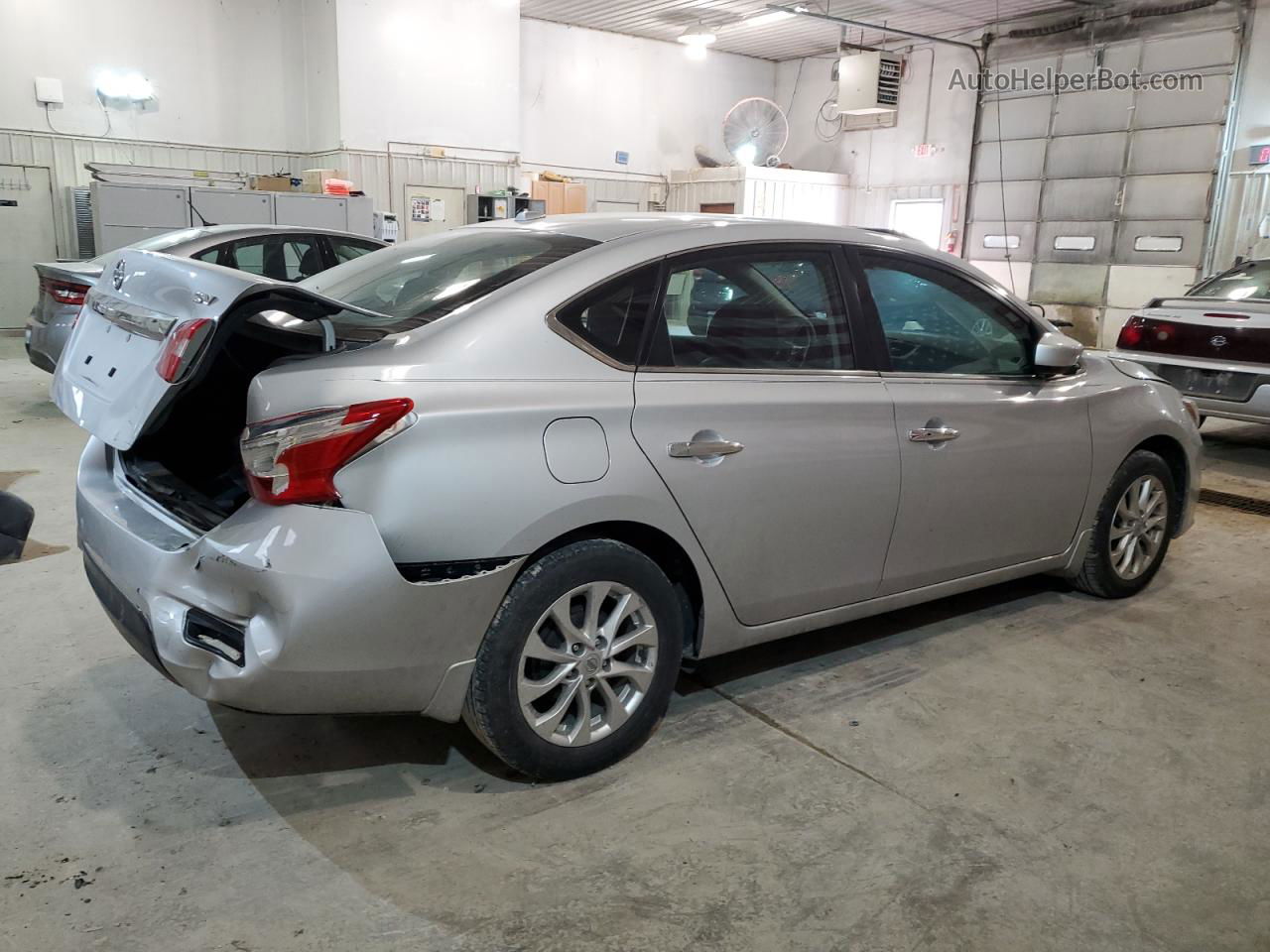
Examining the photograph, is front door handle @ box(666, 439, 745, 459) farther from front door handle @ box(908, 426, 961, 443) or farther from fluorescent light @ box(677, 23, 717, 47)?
fluorescent light @ box(677, 23, 717, 47)

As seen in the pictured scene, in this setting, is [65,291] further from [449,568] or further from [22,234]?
[22,234]

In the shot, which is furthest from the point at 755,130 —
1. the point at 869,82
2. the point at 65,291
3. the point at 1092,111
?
the point at 65,291

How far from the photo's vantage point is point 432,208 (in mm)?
13250

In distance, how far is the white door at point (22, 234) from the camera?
1208 centimetres

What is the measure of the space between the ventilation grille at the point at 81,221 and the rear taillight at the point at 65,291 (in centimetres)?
605

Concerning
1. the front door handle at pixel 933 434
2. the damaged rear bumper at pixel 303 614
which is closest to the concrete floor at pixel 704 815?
the damaged rear bumper at pixel 303 614

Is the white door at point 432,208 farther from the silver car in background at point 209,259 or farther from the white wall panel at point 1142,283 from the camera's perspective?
the white wall panel at point 1142,283

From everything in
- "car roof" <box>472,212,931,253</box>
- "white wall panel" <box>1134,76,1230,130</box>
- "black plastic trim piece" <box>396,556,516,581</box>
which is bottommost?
"black plastic trim piece" <box>396,556,516,581</box>

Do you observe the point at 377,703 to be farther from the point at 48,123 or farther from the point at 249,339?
the point at 48,123

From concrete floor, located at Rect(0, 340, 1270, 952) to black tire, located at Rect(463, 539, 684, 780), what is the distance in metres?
0.09

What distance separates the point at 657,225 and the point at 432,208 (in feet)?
37.2

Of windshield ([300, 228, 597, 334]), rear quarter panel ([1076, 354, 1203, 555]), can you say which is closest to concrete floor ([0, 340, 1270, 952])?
rear quarter panel ([1076, 354, 1203, 555])

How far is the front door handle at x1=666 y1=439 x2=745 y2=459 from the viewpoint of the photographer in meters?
2.40

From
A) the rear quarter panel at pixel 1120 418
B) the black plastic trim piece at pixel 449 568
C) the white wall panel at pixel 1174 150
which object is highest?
the white wall panel at pixel 1174 150
